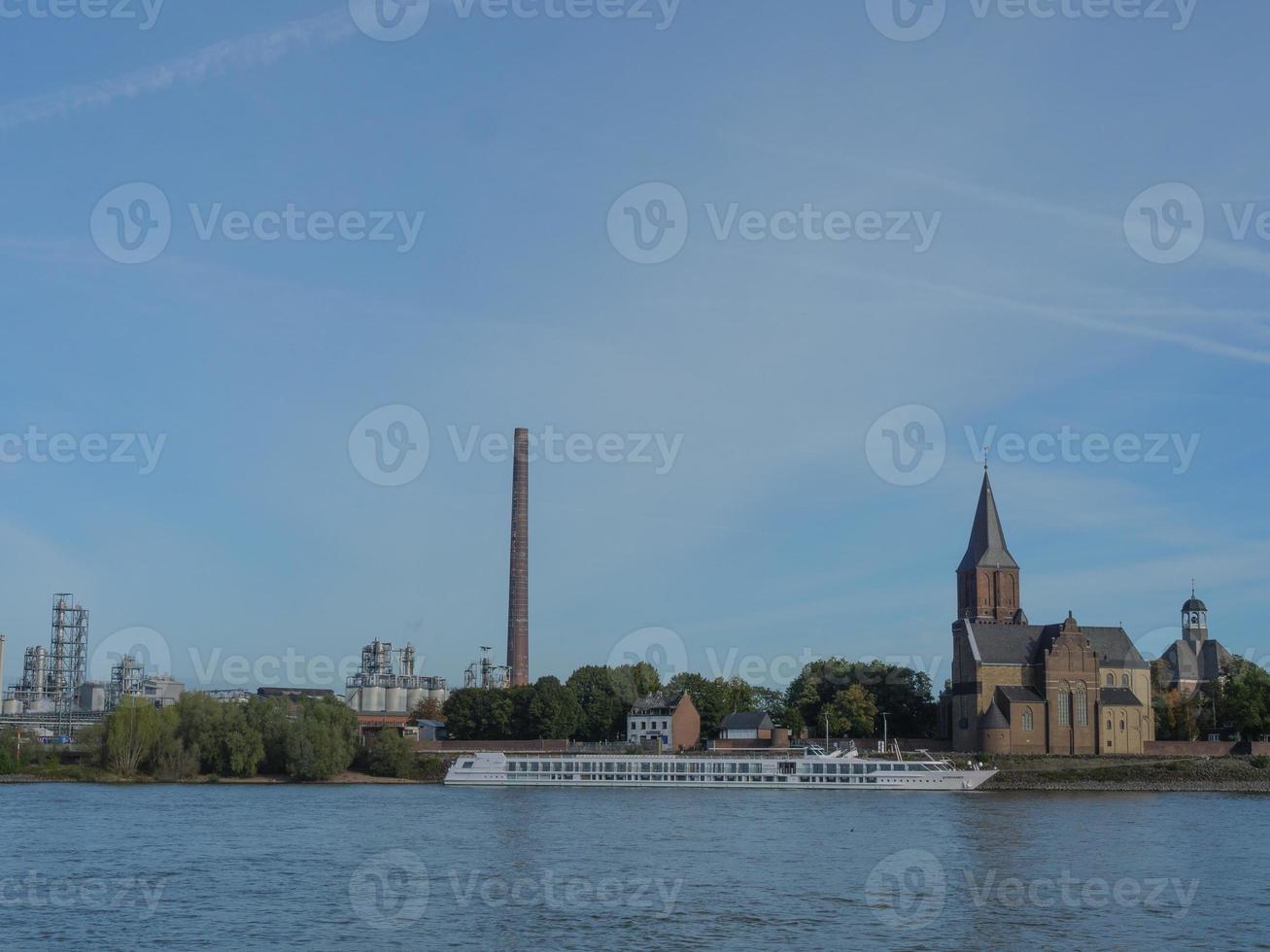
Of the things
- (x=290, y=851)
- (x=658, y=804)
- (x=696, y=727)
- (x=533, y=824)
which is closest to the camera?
(x=290, y=851)

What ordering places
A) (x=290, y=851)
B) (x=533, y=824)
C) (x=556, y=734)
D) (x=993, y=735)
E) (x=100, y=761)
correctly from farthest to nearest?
1. (x=556, y=734)
2. (x=993, y=735)
3. (x=100, y=761)
4. (x=533, y=824)
5. (x=290, y=851)

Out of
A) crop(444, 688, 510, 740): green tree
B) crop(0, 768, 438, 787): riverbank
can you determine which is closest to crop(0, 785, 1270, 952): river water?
crop(0, 768, 438, 787): riverbank

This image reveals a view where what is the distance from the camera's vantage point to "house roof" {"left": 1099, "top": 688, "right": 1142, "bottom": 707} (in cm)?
11125

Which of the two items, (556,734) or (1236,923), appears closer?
(1236,923)

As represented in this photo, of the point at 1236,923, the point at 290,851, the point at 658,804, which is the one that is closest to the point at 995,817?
the point at 658,804

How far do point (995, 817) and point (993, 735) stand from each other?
42524mm

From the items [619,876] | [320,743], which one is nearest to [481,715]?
[320,743]

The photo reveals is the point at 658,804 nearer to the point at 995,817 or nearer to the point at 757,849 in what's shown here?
the point at 995,817

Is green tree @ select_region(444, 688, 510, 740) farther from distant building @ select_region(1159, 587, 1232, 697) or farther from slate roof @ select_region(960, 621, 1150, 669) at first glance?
distant building @ select_region(1159, 587, 1232, 697)

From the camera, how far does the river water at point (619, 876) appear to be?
3391 centimetres

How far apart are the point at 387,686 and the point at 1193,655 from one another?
3666 inches

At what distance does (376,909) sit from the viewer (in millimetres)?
36906

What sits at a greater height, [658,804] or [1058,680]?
[1058,680]

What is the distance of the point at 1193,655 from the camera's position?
5969 inches
